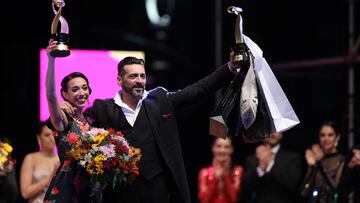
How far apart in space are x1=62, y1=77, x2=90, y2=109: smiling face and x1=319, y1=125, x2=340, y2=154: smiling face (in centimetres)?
321

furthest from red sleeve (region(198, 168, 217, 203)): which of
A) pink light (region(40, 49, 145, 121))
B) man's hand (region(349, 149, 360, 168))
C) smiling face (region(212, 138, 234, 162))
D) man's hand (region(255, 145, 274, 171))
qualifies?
man's hand (region(349, 149, 360, 168))

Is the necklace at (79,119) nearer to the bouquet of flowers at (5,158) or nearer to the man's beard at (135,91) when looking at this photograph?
the man's beard at (135,91)

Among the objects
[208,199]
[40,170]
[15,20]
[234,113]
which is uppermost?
[15,20]

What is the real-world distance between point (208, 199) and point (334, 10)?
3031 mm

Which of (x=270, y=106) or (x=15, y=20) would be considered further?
(x=15, y=20)

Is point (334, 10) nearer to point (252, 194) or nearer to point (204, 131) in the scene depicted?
point (204, 131)

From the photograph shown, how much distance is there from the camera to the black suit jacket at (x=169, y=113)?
209 inches

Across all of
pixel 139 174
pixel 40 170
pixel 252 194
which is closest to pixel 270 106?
pixel 139 174

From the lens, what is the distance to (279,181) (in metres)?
8.08

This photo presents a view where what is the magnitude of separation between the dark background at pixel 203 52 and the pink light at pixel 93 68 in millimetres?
508

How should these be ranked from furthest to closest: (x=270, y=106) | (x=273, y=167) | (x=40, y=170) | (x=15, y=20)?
(x=15, y=20) → (x=273, y=167) → (x=40, y=170) → (x=270, y=106)

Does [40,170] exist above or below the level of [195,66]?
below

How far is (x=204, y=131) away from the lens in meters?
10.1

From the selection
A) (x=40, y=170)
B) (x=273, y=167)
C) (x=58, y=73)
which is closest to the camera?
(x=40, y=170)
